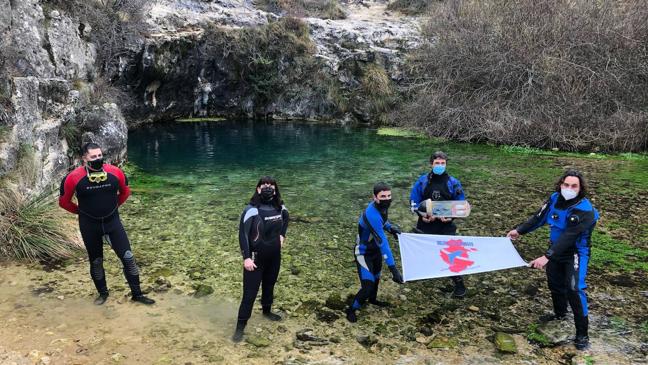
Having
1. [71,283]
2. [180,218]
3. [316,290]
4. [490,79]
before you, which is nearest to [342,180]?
[180,218]

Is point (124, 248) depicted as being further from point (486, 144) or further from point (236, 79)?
point (236, 79)

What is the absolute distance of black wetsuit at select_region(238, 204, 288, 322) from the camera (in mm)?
5008

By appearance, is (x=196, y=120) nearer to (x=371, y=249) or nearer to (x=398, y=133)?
(x=398, y=133)

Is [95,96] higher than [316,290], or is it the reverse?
[95,96]

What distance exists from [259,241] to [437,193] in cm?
261

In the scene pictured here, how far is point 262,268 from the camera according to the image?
5.20 metres

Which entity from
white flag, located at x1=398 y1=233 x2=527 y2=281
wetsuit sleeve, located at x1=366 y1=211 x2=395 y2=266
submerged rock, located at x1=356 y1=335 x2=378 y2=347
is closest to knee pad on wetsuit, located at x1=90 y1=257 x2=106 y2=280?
submerged rock, located at x1=356 y1=335 x2=378 y2=347

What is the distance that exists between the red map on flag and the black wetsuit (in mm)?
2075

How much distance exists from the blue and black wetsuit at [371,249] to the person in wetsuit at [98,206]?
268cm

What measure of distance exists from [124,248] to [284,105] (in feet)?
A: 77.2

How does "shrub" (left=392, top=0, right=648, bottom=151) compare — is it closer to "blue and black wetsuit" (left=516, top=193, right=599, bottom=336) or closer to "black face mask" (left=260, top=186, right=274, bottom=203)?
"blue and black wetsuit" (left=516, top=193, right=599, bottom=336)

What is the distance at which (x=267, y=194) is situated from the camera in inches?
199

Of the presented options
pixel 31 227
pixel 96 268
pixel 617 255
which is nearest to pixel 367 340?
pixel 96 268

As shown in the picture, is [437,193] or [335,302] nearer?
[335,302]
